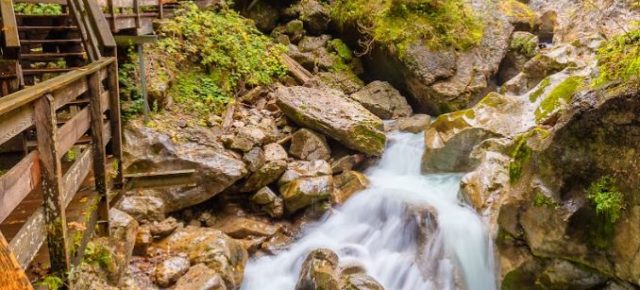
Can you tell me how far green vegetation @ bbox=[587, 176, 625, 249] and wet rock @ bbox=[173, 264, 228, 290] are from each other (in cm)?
454

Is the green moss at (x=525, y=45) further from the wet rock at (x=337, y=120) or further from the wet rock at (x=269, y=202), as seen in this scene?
the wet rock at (x=269, y=202)

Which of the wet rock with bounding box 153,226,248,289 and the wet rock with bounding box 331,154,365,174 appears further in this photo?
the wet rock with bounding box 331,154,365,174

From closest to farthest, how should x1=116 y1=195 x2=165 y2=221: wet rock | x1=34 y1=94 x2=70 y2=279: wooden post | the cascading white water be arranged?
x1=34 y1=94 x2=70 y2=279: wooden post, the cascading white water, x1=116 y1=195 x2=165 y2=221: wet rock

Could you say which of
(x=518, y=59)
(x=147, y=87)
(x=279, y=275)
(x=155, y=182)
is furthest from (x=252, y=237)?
(x=518, y=59)

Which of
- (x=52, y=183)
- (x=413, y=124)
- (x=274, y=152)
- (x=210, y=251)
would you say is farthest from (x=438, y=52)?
(x=52, y=183)

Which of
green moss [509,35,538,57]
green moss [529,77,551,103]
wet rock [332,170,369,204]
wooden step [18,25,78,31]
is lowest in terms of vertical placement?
wet rock [332,170,369,204]

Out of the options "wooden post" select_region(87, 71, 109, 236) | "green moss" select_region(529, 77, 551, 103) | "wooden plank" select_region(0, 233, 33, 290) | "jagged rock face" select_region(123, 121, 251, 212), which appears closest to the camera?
"wooden plank" select_region(0, 233, 33, 290)

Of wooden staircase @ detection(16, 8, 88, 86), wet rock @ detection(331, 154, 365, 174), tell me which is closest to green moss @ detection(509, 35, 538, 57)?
wet rock @ detection(331, 154, 365, 174)

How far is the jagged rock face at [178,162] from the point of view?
7.39 meters

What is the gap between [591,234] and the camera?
195 inches

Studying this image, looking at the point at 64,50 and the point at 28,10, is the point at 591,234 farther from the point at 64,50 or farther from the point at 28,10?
the point at 28,10

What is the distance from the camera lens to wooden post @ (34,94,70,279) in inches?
108

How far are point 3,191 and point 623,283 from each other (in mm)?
5561

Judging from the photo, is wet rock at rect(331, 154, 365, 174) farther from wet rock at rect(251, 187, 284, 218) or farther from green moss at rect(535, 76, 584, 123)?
green moss at rect(535, 76, 584, 123)
